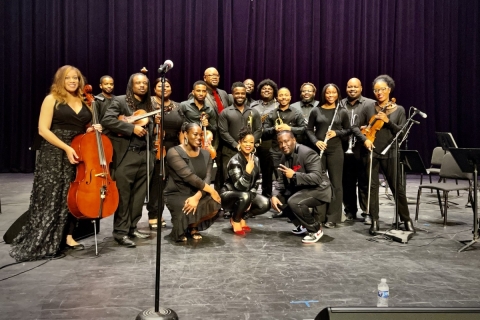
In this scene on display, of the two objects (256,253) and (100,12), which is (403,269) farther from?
(100,12)

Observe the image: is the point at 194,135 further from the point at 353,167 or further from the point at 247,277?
the point at 353,167

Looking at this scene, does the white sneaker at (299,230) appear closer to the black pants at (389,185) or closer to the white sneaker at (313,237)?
the white sneaker at (313,237)

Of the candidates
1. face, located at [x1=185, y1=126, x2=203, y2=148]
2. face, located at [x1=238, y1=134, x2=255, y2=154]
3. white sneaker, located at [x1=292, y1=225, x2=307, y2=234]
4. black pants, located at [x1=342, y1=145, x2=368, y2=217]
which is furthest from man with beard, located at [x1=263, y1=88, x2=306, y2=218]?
face, located at [x1=185, y1=126, x2=203, y2=148]

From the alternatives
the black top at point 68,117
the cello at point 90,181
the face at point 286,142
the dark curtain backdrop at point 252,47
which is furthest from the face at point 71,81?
the dark curtain backdrop at point 252,47

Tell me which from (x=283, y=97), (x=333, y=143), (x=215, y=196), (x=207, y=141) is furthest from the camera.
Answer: (x=283, y=97)

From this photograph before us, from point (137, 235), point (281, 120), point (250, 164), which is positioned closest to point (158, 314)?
point (137, 235)

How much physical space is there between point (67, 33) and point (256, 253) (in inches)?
306

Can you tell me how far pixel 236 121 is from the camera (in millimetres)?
5727

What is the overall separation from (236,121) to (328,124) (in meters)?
1.09

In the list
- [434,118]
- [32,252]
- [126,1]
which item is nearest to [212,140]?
[32,252]

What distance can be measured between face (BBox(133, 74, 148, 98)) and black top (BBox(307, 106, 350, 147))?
2007mm

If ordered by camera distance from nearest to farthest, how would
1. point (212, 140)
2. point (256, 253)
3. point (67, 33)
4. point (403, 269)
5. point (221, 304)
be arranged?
1. point (221, 304)
2. point (403, 269)
3. point (256, 253)
4. point (212, 140)
5. point (67, 33)

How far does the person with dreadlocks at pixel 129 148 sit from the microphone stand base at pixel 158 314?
1.72 m

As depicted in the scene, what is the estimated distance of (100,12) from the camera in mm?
10125
